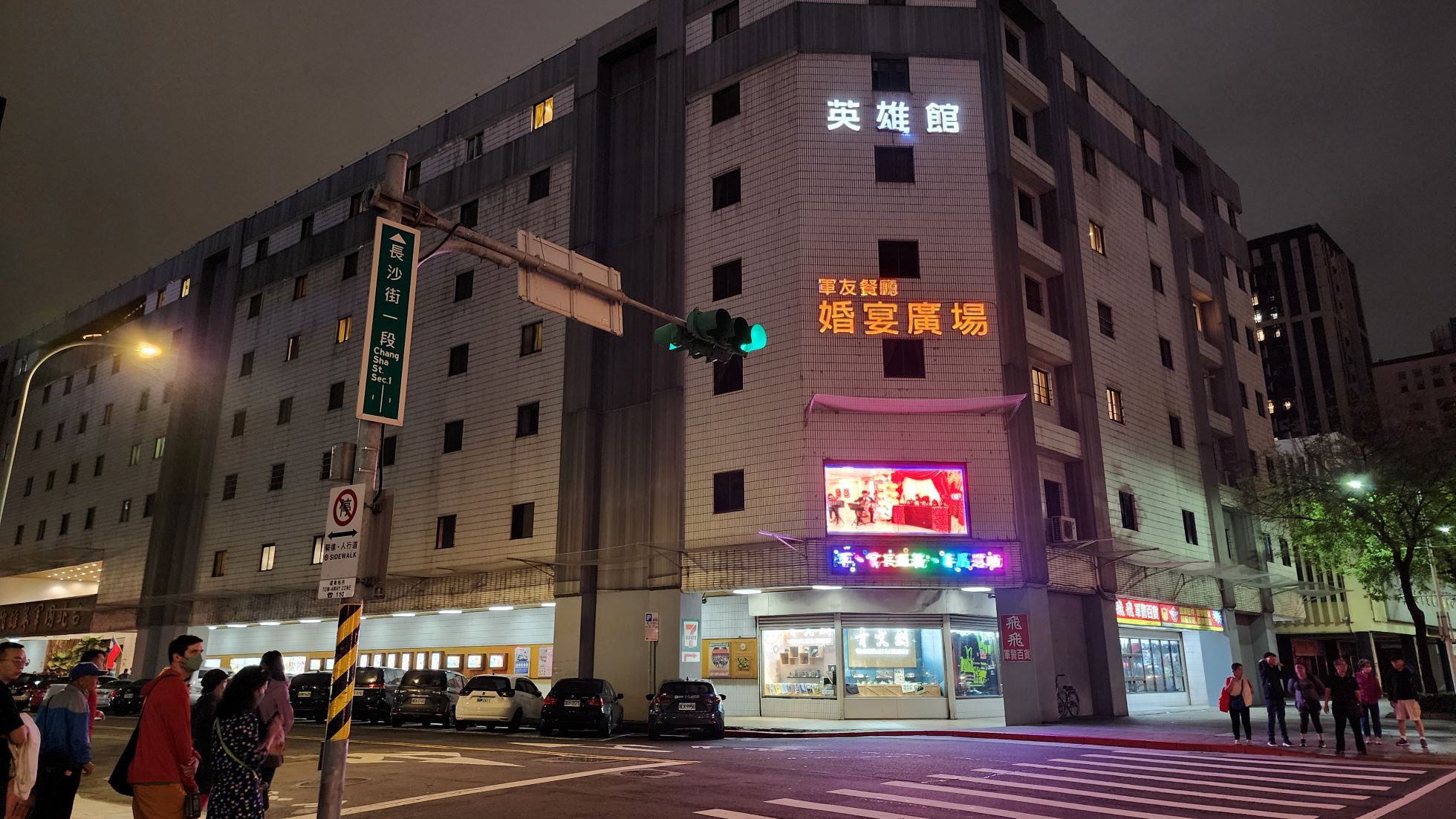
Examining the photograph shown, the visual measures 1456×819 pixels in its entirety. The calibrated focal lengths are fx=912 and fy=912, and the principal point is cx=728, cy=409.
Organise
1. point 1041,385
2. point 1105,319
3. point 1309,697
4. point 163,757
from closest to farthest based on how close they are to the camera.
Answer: point 163,757
point 1309,697
point 1041,385
point 1105,319

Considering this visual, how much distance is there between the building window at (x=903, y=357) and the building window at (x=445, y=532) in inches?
737

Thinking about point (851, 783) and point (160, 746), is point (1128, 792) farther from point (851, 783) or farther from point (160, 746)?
point (160, 746)

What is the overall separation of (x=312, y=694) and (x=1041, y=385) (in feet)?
86.5

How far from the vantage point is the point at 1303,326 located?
12425 centimetres

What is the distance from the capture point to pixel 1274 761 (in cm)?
1692

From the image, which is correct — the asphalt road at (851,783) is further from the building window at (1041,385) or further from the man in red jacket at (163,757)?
the building window at (1041,385)

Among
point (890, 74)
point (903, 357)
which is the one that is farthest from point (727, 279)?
point (890, 74)

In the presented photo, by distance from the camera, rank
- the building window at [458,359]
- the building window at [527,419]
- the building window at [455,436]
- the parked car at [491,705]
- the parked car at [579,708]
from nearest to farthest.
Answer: the parked car at [579,708], the parked car at [491,705], the building window at [527,419], the building window at [455,436], the building window at [458,359]

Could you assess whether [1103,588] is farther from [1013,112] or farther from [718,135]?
[718,135]

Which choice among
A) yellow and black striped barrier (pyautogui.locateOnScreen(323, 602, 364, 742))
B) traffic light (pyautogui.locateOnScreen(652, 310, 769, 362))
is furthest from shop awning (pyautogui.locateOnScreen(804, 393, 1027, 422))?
yellow and black striped barrier (pyautogui.locateOnScreen(323, 602, 364, 742))

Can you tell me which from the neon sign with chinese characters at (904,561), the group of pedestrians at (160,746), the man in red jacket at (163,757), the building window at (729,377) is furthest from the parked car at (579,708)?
the man in red jacket at (163,757)

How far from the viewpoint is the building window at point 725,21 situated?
3338 cm

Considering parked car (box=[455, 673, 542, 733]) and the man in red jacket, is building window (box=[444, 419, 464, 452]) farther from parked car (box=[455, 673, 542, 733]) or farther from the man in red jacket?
the man in red jacket

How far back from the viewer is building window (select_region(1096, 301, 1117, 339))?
3425 centimetres
